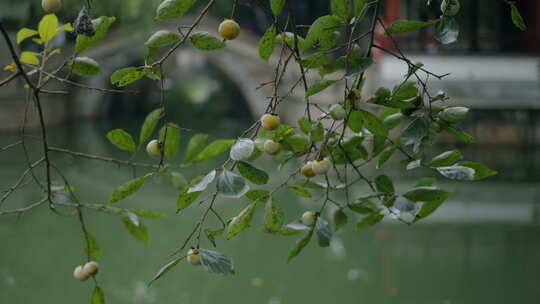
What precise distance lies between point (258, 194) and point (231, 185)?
6.1 inches

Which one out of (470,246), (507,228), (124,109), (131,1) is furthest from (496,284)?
(124,109)

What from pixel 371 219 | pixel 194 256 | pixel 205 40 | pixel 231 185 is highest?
pixel 205 40

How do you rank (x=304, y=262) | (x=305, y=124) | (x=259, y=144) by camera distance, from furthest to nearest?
(x=304, y=262), (x=305, y=124), (x=259, y=144)

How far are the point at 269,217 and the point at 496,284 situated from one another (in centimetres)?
209

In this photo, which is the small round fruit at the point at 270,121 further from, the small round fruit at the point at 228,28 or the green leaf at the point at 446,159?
the green leaf at the point at 446,159

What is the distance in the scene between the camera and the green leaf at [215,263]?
663mm

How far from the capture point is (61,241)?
3088 millimetres

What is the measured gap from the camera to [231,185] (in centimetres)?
61

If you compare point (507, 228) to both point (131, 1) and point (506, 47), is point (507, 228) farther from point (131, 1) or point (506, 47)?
point (131, 1)

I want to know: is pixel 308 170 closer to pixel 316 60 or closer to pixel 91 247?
pixel 316 60

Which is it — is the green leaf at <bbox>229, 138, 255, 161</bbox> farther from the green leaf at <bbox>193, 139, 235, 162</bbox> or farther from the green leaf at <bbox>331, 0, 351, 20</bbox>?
the green leaf at <bbox>331, 0, 351, 20</bbox>

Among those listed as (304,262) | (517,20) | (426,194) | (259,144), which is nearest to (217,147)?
(259,144)

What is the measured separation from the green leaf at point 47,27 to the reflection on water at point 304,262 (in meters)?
1.75

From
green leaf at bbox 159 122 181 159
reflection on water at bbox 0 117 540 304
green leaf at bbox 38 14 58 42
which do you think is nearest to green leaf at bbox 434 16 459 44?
green leaf at bbox 159 122 181 159
